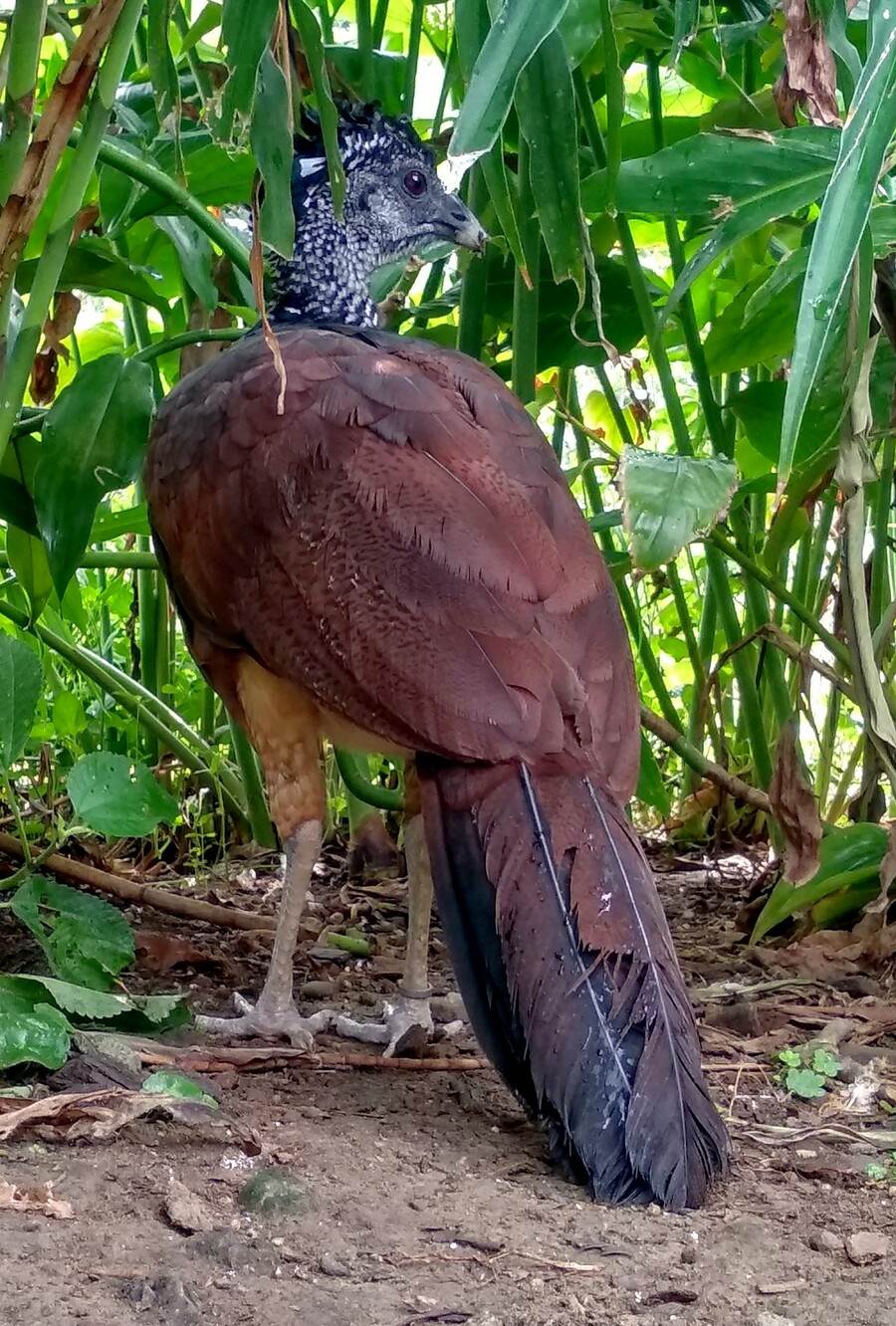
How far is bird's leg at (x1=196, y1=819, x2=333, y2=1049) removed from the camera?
2645 mm

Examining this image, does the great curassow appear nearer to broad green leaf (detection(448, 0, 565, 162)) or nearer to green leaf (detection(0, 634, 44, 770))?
green leaf (detection(0, 634, 44, 770))

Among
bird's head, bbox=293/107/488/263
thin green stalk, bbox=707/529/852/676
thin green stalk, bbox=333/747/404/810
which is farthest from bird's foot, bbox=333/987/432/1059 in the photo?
bird's head, bbox=293/107/488/263

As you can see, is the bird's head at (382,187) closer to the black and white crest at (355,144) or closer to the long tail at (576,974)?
the black and white crest at (355,144)

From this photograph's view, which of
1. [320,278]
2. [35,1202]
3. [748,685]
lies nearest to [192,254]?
[320,278]

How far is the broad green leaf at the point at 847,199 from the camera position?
4.05 ft

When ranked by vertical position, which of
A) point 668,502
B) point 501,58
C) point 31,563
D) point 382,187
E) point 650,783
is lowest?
point 650,783

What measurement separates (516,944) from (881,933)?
3.95 ft

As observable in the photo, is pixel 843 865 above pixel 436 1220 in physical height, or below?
above

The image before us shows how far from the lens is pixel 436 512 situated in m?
2.30

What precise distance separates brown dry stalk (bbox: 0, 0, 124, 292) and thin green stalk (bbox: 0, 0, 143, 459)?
0.04 meters

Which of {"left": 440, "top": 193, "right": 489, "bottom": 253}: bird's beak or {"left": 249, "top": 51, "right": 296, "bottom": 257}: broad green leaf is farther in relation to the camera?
{"left": 440, "top": 193, "right": 489, "bottom": 253}: bird's beak

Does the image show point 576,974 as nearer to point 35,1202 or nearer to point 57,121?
point 35,1202

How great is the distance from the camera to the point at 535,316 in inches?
125

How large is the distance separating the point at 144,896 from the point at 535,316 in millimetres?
1572
